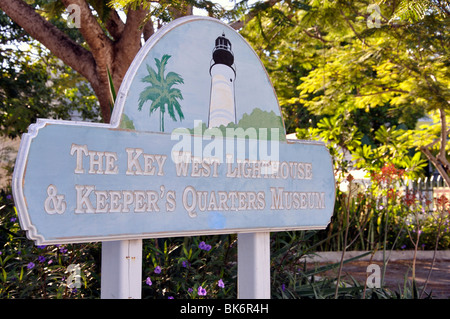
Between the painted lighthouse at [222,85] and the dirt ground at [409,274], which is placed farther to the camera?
the dirt ground at [409,274]

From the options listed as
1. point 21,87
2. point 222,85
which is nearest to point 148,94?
point 222,85

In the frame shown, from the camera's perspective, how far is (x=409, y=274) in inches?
280

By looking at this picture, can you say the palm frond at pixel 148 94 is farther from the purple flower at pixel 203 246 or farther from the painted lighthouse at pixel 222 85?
the purple flower at pixel 203 246

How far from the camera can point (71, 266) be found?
400cm

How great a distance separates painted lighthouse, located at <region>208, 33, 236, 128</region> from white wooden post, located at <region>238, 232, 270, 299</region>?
2.62ft

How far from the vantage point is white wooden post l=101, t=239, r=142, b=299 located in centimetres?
288

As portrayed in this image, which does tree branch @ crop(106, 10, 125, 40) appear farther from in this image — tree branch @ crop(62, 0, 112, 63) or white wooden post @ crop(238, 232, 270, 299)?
white wooden post @ crop(238, 232, 270, 299)

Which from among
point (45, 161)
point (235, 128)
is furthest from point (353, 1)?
point (45, 161)

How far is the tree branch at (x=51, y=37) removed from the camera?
6035 mm

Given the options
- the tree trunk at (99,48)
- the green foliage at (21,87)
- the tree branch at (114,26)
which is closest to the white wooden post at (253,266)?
the tree trunk at (99,48)

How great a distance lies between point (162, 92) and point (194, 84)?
25 centimetres

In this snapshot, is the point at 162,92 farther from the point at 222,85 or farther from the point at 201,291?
the point at 201,291

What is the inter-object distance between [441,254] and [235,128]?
694 centimetres
